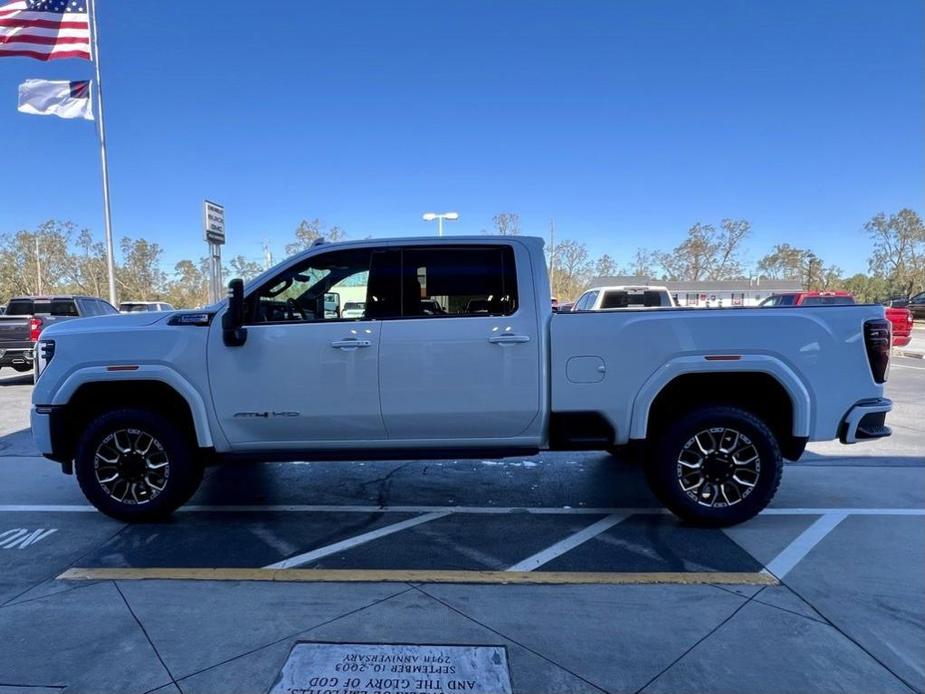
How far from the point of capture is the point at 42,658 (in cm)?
261

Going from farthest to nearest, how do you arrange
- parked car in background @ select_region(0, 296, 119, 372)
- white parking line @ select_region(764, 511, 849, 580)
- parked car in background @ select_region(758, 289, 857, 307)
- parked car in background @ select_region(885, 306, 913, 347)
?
1. parked car in background @ select_region(758, 289, 857, 307)
2. parked car in background @ select_region(885, 306, 913, 347)
3. parked car in background @ select_region(0, 296, 119, 372)
4. white parking line @ select_region(764, 511, 849, 580)

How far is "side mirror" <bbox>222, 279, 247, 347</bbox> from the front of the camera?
3.89 m

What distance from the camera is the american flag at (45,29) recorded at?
46.0 feet

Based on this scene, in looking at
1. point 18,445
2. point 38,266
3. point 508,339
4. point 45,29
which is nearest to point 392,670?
point 508,339

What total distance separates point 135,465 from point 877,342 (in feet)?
17.8

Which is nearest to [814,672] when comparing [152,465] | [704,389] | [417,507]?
[704,389]

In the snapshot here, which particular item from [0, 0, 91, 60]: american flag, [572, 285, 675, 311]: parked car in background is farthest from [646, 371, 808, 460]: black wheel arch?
[0, 0, 91, 60]: american flag

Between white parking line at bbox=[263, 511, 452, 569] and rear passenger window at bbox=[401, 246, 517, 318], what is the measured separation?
1.60 meters

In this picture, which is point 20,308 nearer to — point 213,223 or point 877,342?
point 213,223

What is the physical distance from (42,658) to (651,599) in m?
3.09

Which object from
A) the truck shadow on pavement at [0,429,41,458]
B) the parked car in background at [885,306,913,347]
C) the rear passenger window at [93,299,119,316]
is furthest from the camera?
the parked car in background at [885,306,913,347]

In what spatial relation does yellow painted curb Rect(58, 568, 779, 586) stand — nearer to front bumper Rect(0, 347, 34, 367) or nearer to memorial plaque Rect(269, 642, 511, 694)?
memorial plaque Rect(269, 642, 511, 694)

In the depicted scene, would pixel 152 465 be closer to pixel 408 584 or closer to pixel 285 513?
pixel 285 513

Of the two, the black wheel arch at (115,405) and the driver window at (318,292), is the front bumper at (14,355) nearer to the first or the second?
the black wheel arch at (115,405)
